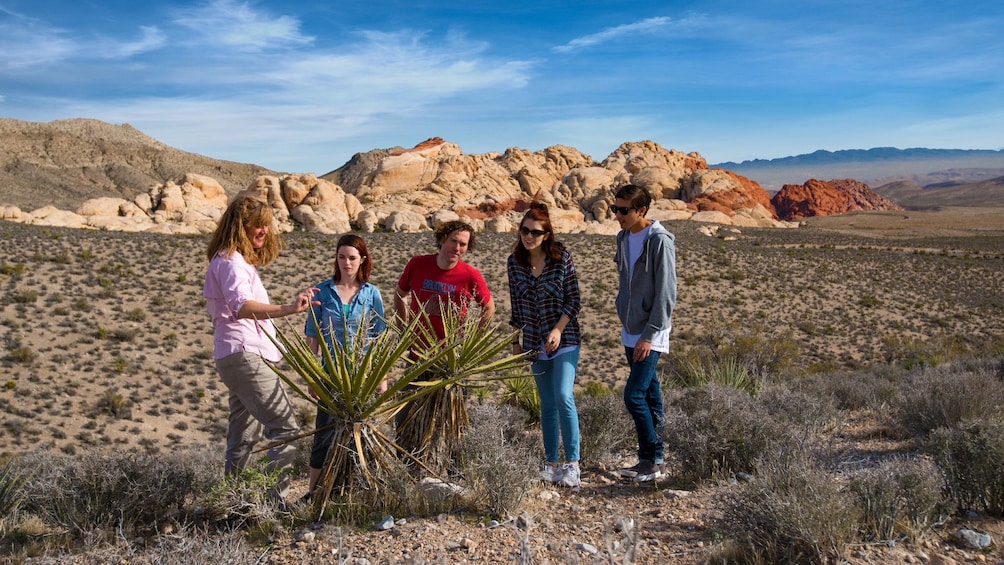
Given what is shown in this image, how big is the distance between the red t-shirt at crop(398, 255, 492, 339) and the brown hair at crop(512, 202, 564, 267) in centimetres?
27

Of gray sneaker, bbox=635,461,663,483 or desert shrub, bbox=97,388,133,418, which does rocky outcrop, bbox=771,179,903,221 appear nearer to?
desert shrub, bbox=97,388,133,418

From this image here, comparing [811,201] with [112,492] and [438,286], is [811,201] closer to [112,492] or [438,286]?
[438,286]

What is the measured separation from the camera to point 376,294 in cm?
386

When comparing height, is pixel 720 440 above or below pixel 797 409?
above

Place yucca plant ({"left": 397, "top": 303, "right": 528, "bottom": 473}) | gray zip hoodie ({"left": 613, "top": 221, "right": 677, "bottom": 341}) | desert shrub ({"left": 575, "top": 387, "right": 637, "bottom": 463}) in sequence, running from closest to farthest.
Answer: yucca plant ({"left": 397, "top": 303, "right": 528, "bottom": 473}), gray zip hoodie ({"left": 613, "top": 221, "right": 677, "bottom": 341}), desert shrub ({"left": 575, "top": 387, "right": 637, "bottom": 463})

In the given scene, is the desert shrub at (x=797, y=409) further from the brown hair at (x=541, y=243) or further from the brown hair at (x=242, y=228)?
the brown hair at (x=242, y=228)

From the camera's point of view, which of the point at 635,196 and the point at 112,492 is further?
the point at 635,196

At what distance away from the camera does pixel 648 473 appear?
3889 millimetres

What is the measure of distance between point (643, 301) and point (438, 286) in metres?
1.20

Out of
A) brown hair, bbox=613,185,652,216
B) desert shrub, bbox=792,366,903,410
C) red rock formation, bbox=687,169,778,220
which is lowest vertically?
desert shrub, bbox=792,366,903,410

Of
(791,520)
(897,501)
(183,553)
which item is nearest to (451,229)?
(183,553)

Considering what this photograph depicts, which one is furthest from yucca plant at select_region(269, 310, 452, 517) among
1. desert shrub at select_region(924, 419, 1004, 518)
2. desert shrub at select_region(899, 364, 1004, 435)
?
desert shrub at select_region(899, 364, 1004, 435)

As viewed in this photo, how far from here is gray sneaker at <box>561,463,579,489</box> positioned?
375cm

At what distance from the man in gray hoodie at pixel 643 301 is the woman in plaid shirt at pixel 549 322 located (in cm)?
31
